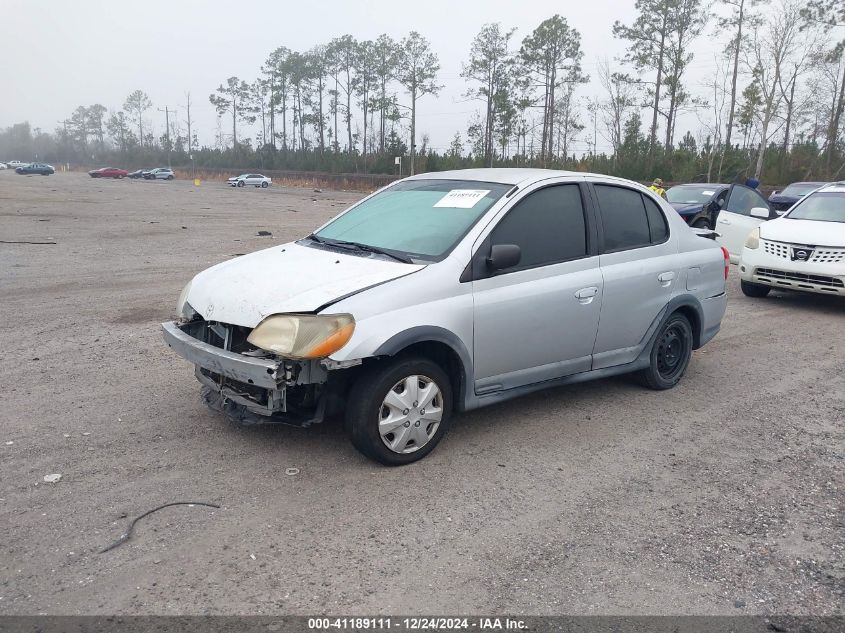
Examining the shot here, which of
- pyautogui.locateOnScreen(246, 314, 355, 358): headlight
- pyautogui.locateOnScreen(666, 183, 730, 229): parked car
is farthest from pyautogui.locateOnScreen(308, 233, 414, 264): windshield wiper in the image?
pyautogui.locateOnScreen(666, 183, 730, 229): parked car

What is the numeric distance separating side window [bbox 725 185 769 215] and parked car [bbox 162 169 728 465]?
7594 mm

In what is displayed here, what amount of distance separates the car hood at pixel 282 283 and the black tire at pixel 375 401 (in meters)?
0.49

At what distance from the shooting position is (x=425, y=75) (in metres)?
69.9

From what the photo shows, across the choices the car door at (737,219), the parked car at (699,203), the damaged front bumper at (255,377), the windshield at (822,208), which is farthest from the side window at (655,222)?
the parked car at (699,203)

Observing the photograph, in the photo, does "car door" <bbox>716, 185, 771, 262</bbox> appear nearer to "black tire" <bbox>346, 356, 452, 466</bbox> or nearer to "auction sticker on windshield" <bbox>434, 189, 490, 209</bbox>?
"auction sticker on windshield" <bbox>434, 189, 490, 209</bbox>

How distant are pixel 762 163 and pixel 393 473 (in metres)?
38.2

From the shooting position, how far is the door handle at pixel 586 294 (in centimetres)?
509

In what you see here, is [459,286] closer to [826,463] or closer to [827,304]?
[826,463]

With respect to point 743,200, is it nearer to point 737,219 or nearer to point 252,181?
point 737,219

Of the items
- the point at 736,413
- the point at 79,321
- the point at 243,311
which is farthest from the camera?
the point at 79,321

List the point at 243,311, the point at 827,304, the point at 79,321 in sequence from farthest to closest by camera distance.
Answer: the point at 827,304 < the point at 79,321 < the point at 243,311

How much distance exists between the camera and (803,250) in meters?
9.45

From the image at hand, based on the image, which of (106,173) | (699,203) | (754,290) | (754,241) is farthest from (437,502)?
(106,173)

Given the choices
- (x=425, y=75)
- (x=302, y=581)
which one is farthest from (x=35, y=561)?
(x=425, y=75)
